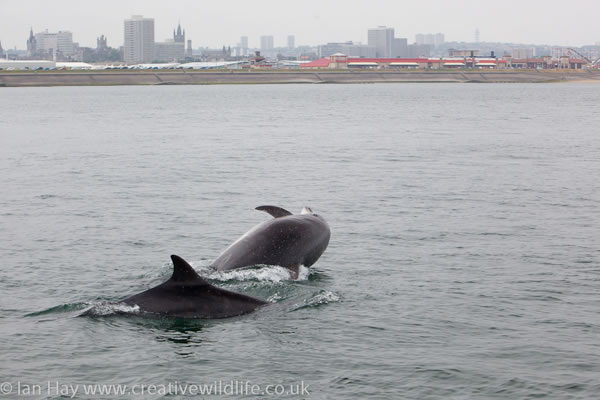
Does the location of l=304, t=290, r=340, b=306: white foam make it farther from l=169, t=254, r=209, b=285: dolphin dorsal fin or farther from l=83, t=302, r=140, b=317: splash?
l=83, t=302, r=140, b=317: splash

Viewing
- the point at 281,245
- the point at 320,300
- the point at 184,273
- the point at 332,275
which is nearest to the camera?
the point at 184,273

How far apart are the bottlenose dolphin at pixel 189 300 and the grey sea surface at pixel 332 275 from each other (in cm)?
25

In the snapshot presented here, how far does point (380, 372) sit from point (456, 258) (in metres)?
9.22

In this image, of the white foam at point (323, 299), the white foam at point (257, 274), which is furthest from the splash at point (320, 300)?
the white foam at point (257, 274)

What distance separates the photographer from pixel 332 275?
21.0 metres

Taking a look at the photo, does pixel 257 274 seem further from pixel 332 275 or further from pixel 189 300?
pixel 332 275

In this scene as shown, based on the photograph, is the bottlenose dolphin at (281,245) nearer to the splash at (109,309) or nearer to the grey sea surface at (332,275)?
the grey sea surface at (332,275)

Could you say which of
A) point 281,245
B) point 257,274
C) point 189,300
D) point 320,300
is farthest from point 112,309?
point 320,300

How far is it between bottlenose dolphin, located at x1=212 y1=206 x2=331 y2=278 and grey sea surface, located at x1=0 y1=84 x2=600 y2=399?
379 mm

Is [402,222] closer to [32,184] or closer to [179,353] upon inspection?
[179,353]

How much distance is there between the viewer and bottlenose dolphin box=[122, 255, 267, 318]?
52.5ft

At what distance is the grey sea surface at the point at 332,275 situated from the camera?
1462 centimetres

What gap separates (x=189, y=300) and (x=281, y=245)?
12.1 feet

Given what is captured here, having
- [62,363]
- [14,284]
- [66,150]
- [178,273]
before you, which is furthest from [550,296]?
[66,150]
